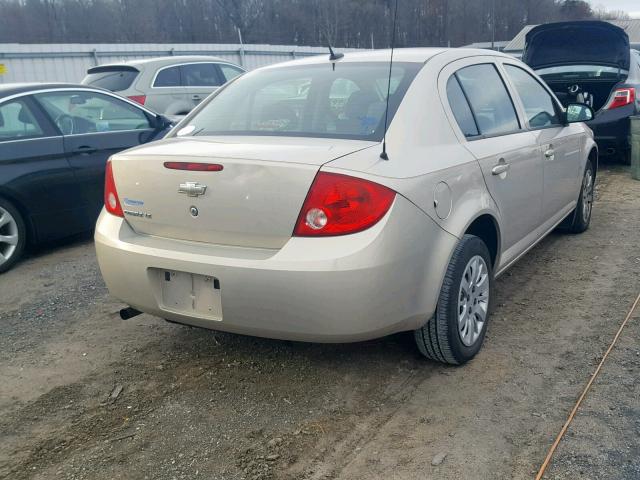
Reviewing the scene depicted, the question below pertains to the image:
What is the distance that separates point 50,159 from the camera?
5383mm

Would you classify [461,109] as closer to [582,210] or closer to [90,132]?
[582,210]

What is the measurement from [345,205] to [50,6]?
42654 millimetres

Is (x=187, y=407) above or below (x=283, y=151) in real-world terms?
below

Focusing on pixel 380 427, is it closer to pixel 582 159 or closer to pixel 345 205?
pixel 345 205

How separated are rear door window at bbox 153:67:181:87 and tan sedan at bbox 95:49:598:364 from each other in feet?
21.9

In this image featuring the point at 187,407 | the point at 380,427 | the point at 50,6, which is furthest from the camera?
the point at 50,6

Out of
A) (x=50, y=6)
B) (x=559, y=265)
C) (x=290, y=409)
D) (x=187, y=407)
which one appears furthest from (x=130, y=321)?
(x=50, y=6)

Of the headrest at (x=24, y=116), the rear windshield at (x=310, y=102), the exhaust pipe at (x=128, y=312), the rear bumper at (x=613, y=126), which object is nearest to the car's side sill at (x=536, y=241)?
the rear windshield at (x=310, y=102)

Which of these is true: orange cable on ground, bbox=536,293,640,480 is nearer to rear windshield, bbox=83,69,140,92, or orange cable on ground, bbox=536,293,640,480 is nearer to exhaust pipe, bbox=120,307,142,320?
exhaust pipe, bbox=120,307,142,320

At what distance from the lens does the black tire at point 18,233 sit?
5.08 meters

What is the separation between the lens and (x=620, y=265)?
4.75 metres

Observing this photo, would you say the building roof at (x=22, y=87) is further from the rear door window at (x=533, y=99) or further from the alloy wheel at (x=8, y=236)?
the rear door window at (x=533, y=99)

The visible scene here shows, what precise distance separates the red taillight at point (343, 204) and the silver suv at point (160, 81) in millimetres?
7886

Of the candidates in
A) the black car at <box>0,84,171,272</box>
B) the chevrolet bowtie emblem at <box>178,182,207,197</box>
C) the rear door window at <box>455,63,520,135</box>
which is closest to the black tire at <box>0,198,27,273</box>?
the black car at <box>0,84,171,272</box>
